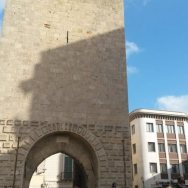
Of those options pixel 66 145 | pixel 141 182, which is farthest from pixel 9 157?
pixel 141 182

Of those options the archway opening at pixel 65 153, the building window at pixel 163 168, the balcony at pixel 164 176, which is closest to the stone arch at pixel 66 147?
the archway opening at pixel 65 153

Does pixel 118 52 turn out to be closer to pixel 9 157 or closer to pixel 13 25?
pixel 13 25

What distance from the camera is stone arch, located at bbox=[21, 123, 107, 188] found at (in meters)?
10.5

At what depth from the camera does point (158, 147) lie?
3064cm

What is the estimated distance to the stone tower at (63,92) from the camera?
10.5 m

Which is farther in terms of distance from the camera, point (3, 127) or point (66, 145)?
point (66, 145)

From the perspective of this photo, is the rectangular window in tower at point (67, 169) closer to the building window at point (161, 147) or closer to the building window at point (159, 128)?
the building window at point (161, 147)

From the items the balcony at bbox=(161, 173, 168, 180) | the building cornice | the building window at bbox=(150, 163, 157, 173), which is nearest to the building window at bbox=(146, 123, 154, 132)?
the building cornice

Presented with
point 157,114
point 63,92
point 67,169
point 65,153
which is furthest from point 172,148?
point 63,92

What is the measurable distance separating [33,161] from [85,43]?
215 inches

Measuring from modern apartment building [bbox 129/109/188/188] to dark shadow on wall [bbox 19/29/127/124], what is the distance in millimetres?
19564

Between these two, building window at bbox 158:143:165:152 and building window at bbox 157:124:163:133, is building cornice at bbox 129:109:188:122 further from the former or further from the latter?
building window at bbox 158:143:165:152

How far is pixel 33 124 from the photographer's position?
1061 centimetres

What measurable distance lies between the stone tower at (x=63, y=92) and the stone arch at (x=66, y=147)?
4cm
